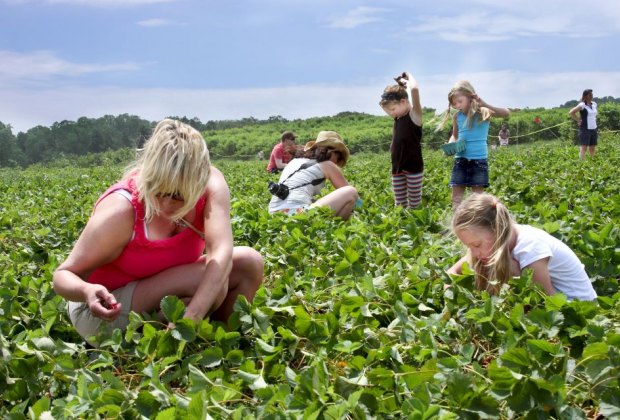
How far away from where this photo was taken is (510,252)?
3.43m

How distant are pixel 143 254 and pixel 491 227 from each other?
1608 mm

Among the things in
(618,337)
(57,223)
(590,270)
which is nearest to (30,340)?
(618,337)

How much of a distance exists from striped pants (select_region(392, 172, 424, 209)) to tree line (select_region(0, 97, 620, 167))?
1118cm

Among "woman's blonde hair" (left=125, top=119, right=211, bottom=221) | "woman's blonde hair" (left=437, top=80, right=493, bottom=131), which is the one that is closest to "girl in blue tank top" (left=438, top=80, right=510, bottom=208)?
"woman's blonde hair" (left=437, top=80, right=493, bottom=131)

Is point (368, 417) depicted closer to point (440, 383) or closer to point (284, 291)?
point (440, 383)

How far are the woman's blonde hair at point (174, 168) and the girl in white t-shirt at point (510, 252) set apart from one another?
49.1 inches

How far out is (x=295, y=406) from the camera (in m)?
2.19

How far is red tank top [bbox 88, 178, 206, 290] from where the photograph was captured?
316 centimetres

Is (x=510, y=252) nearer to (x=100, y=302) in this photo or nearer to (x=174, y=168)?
(x=174, y=168)

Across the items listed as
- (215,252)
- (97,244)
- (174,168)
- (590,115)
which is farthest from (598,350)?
(590,115)

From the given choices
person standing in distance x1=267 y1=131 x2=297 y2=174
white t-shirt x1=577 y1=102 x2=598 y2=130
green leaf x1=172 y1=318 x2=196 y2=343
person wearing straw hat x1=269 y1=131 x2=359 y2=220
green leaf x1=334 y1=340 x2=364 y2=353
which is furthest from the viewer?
white t-shirt x1=577 y1=102 x2=598 y2=130

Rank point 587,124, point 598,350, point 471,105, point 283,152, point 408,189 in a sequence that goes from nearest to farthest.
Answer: point 598,350 → point 471,105 → point 408,189 → point 283,152 → point 587,124

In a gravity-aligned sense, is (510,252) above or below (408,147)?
below

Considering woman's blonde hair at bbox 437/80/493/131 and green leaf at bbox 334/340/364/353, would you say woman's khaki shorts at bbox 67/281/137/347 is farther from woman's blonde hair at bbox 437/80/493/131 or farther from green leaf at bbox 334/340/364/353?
woman's blonde hair at bbox 437/80/493/131
